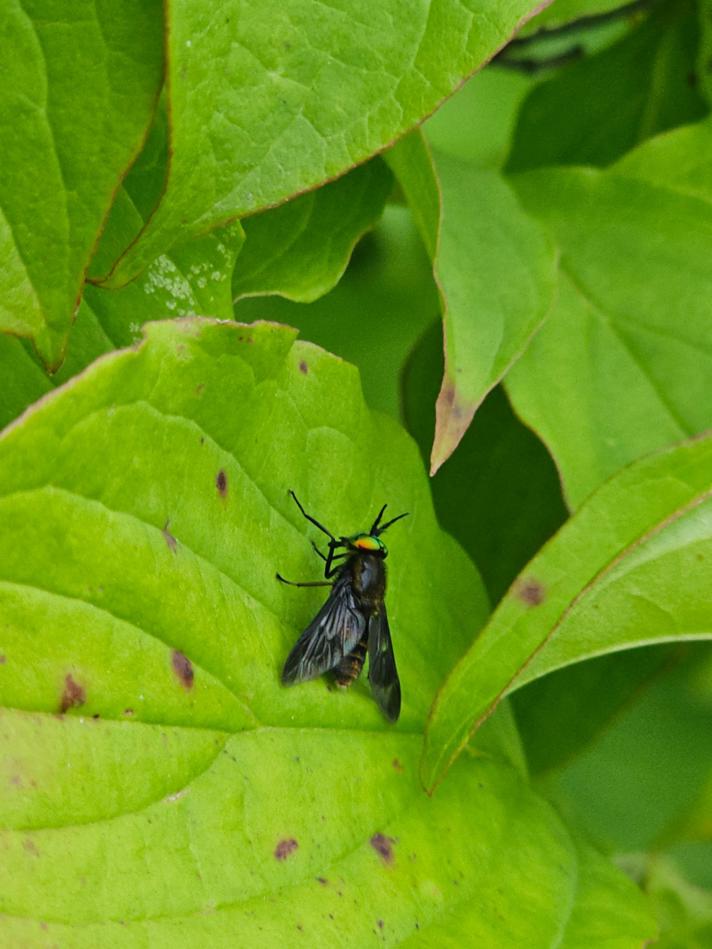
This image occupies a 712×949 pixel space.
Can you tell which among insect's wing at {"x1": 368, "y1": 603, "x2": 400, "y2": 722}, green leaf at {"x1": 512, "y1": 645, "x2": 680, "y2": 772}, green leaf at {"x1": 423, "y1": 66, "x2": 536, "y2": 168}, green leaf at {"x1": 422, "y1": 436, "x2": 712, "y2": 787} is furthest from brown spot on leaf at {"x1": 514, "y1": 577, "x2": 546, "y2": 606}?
green leaf at {"x1": 423, "y1": 66, "x2": 536, "y2": 168}

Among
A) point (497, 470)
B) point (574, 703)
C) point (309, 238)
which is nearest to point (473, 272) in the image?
point (309, 238)

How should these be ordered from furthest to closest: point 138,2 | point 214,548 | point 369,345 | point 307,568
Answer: point 369,345 → point 307,568 → point 214,548 → point 138,2

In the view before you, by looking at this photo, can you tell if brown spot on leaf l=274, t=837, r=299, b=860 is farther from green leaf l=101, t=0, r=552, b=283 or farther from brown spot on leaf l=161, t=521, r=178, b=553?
green leaf l=101, t=0, r=552, b=283

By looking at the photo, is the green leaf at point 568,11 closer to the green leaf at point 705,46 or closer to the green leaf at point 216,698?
the green leaf at point 705,46

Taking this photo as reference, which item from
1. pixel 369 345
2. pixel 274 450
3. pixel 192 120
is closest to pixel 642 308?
pixel 274 450

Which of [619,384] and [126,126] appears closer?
[126,126]

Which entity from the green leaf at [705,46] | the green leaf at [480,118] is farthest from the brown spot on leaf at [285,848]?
the green leaf at [480,118]

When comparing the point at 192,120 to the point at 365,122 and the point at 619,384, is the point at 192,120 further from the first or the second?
the point at 619,384

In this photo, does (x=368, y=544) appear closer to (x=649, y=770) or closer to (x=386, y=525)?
(x=386, y=525)
